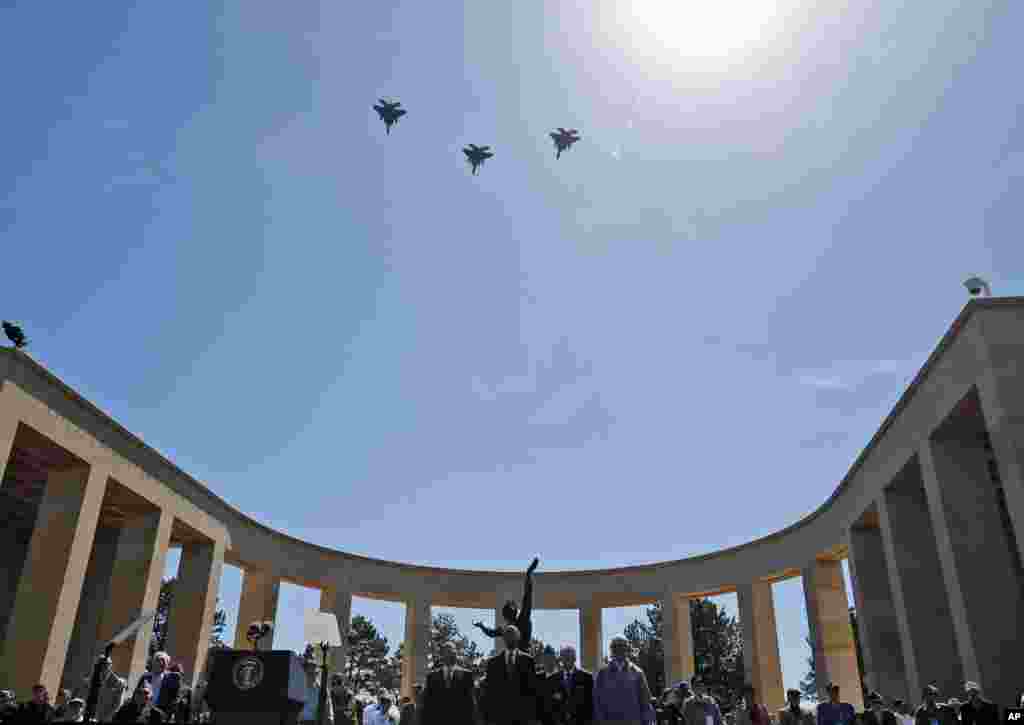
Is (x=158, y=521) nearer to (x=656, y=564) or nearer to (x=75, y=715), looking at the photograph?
(x=75, y=715)

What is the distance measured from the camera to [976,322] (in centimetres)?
1652

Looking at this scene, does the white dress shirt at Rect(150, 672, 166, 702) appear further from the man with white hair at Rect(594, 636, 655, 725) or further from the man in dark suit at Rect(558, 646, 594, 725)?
the man with white hair at Rect(594, 636, 655, 725)

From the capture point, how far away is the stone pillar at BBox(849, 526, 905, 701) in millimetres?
23234

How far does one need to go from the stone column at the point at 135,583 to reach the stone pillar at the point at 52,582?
2.97m

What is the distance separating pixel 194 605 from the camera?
26109mm

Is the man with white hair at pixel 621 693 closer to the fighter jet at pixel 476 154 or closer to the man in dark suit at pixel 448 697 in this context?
the man in dark suit at pixel 448 697

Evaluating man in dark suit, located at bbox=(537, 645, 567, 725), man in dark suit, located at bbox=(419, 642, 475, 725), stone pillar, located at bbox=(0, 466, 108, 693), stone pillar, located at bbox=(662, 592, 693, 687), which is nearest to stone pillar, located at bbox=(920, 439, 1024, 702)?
man in dark suit, located at bbox=(537, 645, 567, 725)

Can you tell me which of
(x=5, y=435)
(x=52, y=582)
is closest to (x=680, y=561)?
(x=52, y=582)

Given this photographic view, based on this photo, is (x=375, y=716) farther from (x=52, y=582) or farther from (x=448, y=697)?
(x=52, y=582)

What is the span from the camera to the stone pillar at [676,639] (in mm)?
29547

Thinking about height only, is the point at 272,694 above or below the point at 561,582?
below

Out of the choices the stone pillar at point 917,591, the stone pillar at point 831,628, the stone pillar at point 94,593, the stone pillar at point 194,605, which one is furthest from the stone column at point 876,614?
the stone pillar at point 94,593

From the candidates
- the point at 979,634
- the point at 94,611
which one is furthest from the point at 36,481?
the point at 979,634

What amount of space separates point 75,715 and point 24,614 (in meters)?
8.94
